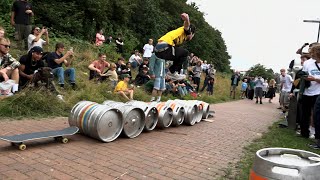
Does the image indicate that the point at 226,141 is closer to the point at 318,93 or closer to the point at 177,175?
the point at 318,93

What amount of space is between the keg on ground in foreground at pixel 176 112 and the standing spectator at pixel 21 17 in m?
6.44

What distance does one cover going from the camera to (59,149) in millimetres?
4504

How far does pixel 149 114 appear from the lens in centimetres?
622

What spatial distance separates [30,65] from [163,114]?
3.76 m

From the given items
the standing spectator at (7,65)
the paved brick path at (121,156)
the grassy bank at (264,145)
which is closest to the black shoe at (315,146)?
the grassy bank at (264,145)

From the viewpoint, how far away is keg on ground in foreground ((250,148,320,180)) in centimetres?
212

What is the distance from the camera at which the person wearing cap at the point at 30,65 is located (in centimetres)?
770

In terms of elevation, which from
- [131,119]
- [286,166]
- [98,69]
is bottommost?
[131,119]

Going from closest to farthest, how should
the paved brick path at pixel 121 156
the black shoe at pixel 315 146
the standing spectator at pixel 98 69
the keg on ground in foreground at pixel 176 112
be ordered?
1. the paved brick path at pixel 121 156
2. the black shoe at pixel 315 146
3. the keg on ground in foreground at pixel 176 112
4. the standing spectator at pixel 98 69

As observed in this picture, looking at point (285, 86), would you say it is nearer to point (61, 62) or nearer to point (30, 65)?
point (61, 62)

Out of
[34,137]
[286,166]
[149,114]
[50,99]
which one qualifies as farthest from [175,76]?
[286,166]

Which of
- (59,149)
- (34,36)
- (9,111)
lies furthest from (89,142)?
(34,36)

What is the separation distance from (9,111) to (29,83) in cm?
125

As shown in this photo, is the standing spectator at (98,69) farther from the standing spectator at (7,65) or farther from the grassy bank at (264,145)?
the grassy bank at (264,145)
